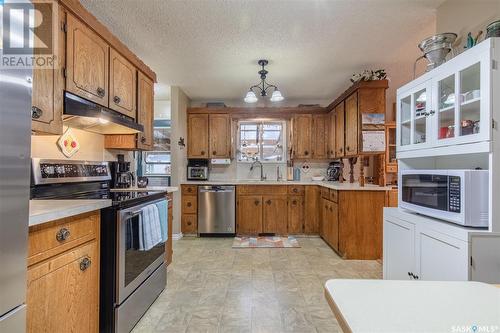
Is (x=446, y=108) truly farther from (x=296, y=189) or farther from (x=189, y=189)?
(x=189, y=189)

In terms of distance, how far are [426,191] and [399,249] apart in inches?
20.5

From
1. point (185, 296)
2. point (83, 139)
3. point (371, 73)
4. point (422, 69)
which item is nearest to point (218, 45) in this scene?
point (83, 139)

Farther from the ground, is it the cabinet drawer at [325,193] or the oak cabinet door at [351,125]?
the oak cabinet door at [351,125]

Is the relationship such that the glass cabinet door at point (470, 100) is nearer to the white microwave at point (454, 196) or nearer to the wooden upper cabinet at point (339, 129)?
the white microwave at point (454, 196)

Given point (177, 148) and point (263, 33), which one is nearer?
point (263, 33)

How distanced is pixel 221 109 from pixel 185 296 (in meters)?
3.26

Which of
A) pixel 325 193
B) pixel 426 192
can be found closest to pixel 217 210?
pixel 325 193

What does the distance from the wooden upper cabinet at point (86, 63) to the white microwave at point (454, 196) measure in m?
2.40

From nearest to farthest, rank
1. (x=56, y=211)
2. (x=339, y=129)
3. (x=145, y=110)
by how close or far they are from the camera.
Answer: (x=56, y=211) → (x=145, y=110) → (x=339, y=129)

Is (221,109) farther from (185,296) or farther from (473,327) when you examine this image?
(473,327)

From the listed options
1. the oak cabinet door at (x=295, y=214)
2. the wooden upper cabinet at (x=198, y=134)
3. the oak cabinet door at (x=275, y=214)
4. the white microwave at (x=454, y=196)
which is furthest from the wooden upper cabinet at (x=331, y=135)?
the white microwave at (x=454, y=196)

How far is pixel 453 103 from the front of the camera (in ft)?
5.14

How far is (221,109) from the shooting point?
481 cm

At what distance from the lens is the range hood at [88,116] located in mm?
1770
